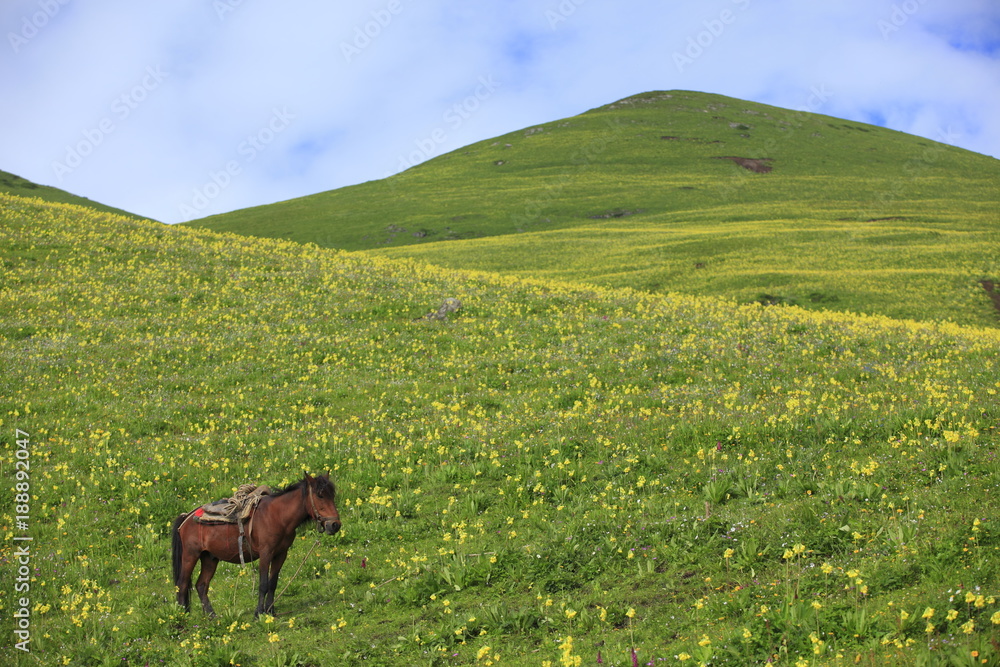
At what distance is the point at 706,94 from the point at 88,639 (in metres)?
205

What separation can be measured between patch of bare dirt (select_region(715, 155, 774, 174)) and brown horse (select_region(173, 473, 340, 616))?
126 m

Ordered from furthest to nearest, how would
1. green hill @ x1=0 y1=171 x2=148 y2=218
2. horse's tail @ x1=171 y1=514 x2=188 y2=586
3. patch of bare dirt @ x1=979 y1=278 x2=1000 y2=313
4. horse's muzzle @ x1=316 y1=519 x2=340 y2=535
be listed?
green hill @ x1=0 y1=171 x2=148 y2=218 < patch of bare dirt @ x1=979 y1=278 x2=1000 y2=313 < horse's tail @ x1=171 y1=514 x2=188 y2=586 < horse's muzzle @ x1=316 y1=519 x2=340 y2=535

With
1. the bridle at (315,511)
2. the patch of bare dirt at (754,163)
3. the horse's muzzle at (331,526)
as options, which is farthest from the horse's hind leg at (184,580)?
the patch of bare dirt at (754,163)

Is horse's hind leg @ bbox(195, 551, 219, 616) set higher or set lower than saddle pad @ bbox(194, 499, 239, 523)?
lower

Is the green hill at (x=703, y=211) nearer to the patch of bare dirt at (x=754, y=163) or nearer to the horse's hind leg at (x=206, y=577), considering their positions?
the patch of bare dirt at (x=754, y=163)

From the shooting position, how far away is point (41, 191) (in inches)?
4727

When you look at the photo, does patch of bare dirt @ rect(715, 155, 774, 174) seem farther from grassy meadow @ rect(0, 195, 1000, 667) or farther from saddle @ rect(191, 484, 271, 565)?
saddle @ rect(191, 484, 271, 565)

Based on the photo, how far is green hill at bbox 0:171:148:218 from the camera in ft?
379

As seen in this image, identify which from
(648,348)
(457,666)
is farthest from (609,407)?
(457,666)

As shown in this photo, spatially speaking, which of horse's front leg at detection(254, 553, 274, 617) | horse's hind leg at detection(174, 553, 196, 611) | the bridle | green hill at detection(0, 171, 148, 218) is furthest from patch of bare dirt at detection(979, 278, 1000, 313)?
green hill at detection(0, 171, 148, 218)

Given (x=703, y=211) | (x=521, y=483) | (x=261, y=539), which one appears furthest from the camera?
(x=703, y=211)

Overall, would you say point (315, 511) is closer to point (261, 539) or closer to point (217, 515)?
point (261, 539)

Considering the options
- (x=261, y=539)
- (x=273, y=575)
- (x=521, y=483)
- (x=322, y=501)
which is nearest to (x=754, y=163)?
(x=521, y=483)

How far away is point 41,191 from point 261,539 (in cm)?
14004
